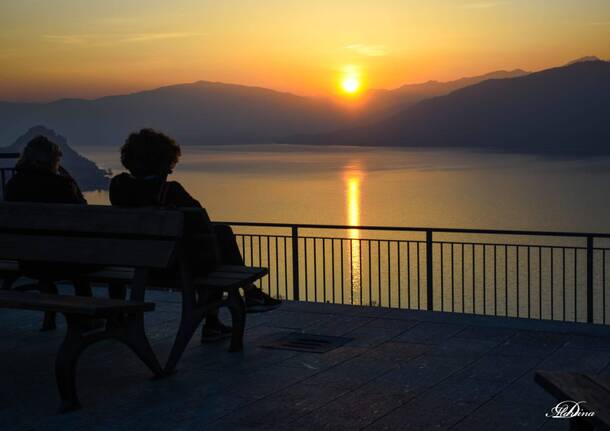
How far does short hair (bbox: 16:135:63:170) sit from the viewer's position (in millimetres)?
6191

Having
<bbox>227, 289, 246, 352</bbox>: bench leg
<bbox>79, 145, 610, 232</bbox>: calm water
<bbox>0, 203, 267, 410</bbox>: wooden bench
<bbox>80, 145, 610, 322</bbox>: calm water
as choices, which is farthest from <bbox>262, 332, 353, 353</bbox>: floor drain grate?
<bbox>79, 145, 610, 232</bbox>: calm water

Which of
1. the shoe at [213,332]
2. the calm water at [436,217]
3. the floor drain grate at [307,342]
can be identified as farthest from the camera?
the calm water at [436,217]

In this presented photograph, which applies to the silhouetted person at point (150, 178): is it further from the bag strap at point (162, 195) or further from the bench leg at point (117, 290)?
the bench leg at point (117, 290)

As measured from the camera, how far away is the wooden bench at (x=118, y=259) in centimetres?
491

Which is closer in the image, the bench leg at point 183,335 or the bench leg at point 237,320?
the bench leg at point 183,335

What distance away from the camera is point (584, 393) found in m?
2.79

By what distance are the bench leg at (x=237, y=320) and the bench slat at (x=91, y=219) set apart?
1015 mm

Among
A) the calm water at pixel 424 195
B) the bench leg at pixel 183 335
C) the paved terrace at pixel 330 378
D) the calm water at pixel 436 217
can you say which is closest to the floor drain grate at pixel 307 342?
the paved terrace at pixel 330 378

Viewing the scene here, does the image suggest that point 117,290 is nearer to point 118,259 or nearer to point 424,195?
point 118,259

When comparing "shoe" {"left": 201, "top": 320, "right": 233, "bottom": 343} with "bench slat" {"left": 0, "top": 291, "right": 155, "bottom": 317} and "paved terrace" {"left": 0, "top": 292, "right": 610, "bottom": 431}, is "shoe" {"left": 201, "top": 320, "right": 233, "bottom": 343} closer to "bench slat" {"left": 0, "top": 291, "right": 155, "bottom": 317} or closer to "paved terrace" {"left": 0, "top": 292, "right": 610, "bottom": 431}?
"paved terrace" {"left": 0, "top": 292, "right": 610, "bottom": 431}

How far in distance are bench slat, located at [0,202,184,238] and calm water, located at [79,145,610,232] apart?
64.3 m

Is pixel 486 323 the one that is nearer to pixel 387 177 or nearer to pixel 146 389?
pixel 146 389

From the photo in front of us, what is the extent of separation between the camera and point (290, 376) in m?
5.45

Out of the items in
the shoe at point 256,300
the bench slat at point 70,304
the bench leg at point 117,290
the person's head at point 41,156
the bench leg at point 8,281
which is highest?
the person's head at point 41,156
